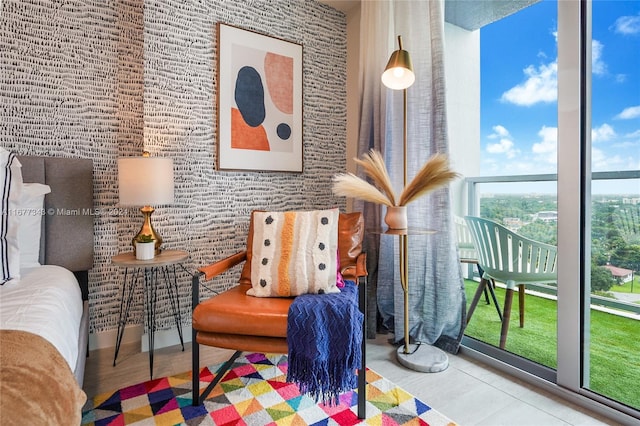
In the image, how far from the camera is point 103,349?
2.31 meters

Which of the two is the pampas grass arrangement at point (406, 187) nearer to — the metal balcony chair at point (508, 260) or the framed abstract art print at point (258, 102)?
the metal balcony chair at point (508, 260)

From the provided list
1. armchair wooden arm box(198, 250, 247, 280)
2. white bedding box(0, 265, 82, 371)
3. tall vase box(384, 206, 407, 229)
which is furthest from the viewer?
tall vase box(384, 206, 407, 229)

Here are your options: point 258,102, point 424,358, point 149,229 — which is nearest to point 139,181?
point 149,229

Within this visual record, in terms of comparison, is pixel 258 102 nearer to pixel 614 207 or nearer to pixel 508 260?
pixel 508 260

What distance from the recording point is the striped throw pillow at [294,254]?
181cm

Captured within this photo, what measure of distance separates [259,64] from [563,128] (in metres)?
2.00

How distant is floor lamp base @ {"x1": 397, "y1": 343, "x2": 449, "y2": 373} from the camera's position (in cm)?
202

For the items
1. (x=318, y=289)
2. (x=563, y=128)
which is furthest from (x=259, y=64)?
(x=563, y=128)

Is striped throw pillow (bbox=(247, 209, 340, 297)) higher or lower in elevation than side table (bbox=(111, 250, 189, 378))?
higher

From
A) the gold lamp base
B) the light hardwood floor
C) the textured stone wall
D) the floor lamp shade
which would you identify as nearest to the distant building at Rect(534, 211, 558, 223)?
the light hardwood floor

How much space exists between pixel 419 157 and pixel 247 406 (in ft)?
5.62

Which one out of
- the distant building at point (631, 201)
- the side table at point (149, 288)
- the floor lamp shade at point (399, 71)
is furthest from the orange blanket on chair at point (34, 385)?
the distant building at point (631, 201)

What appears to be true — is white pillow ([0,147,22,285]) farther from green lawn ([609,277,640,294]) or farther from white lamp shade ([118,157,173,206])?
green lawn ([609,277,640,294])

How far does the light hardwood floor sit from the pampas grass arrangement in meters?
0.98
